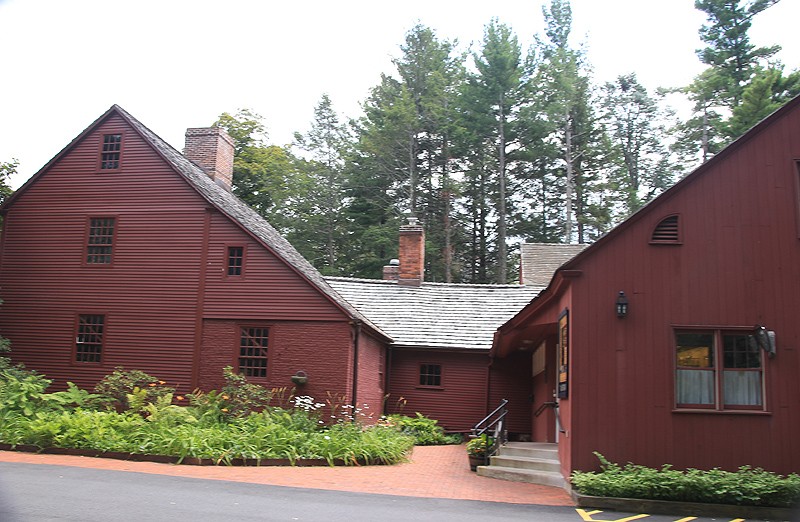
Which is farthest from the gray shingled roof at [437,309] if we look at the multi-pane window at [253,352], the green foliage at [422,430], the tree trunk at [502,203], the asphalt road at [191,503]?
the tree trunk at [502,203]

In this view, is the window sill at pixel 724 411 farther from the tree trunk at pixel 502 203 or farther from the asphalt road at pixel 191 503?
the tree trunk at pixel 502 203

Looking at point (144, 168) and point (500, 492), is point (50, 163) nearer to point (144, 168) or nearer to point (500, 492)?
point (144, 168)

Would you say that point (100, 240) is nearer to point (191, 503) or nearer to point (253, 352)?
point (253, 352)

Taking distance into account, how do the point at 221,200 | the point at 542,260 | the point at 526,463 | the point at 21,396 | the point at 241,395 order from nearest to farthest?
the point at 526,463
the point at 21,396
the point at 241,395
the point at 221,200
the point at 542,260

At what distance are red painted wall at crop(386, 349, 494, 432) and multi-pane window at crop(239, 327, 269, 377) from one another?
5545 millimetres

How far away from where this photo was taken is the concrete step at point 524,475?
509 inches

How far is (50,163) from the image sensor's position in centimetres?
2036

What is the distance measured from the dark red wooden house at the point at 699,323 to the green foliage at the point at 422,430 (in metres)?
8.57

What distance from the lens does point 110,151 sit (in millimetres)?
20281

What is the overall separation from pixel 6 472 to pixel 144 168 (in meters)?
10.5

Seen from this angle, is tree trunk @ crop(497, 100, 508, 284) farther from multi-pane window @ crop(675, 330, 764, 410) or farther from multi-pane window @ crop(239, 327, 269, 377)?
multi-pane window @ crop(675, 330, 764, 410)

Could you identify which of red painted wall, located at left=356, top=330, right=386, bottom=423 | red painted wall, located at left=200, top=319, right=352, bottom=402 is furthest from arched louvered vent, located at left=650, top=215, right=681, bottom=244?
red painted wall, located at left=356, top=330, right=386, bottom=423

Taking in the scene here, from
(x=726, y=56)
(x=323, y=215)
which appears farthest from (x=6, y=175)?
(x=726, y=56)

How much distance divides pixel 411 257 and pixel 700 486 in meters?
16.3
